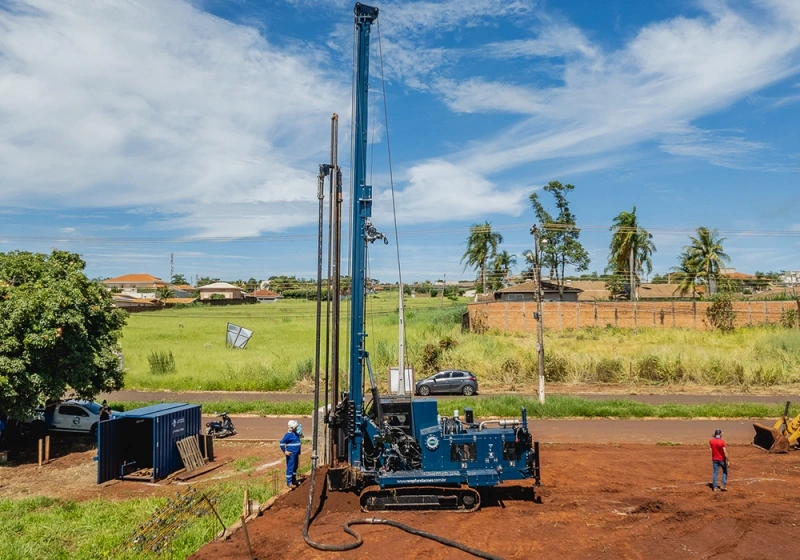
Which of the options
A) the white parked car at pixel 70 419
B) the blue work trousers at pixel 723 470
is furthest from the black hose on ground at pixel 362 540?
the white parked car at pixel 70 419

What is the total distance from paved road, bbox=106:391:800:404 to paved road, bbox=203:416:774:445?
4923mm

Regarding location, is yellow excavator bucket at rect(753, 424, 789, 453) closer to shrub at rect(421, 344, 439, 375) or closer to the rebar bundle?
the rebar bundle

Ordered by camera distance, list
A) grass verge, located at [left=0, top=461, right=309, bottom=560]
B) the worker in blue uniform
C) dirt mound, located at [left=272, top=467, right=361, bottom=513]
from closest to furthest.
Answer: grass verge, located at [left=0, top=461, right=309, bottom=560] → dirt mound, located at [left=272, top=467, right=361, bottom=513] → the worker in blue uniform

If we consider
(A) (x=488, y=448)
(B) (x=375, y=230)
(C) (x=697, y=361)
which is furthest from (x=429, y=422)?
(C) (x=697, y=361)

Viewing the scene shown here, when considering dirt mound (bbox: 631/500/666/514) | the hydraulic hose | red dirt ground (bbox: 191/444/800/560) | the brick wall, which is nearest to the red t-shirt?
red dirt ground (bbox: 191/444/800/560)

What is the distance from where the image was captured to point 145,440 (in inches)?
790

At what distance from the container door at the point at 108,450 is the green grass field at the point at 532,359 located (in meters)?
14.5

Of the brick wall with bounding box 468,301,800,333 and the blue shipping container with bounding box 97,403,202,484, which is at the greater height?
the brick wall with bounding box 468,301,800,333

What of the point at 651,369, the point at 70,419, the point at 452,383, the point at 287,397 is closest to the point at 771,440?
the point at 651,369

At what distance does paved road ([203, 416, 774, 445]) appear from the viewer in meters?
22.1

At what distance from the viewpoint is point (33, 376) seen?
20297 millimetres

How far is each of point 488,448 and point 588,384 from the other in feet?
74.0

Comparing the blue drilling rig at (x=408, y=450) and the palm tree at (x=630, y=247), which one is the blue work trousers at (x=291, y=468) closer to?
the blue drilling rig at (x=408, y=450)

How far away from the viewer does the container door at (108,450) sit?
1825cm
